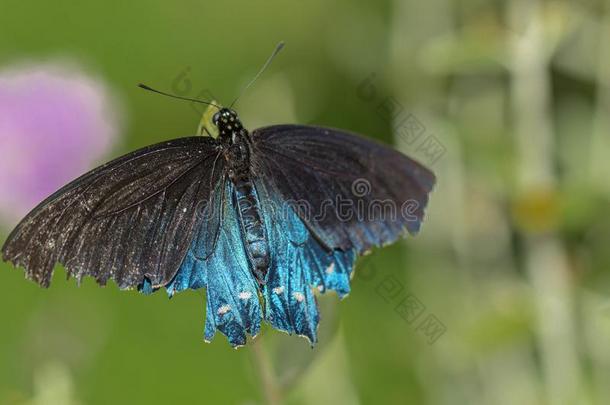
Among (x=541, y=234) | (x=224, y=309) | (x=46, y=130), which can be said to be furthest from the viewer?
(x=46, y=130)

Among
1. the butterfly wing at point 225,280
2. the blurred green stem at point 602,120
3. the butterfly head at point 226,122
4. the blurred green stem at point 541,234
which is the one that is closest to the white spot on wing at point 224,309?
the butterfly wing at point 225,280

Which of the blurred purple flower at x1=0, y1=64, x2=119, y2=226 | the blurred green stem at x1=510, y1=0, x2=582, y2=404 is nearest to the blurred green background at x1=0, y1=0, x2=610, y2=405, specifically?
the blurred green stem at x1=510, y1=0, x2=582, y2=404

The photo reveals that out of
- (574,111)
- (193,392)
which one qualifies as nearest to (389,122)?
(574,111)

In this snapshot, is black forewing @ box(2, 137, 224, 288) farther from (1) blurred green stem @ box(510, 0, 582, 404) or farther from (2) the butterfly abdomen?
(1) blurred green stem @ box(510, 0, 582, 404)

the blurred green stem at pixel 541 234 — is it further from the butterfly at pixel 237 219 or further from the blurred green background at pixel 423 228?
the butterfly at pixel 237 219

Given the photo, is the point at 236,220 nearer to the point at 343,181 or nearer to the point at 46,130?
the point at 343,181

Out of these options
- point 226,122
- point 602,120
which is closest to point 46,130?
point 226,122

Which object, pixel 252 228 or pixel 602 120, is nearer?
pixel 252 228
